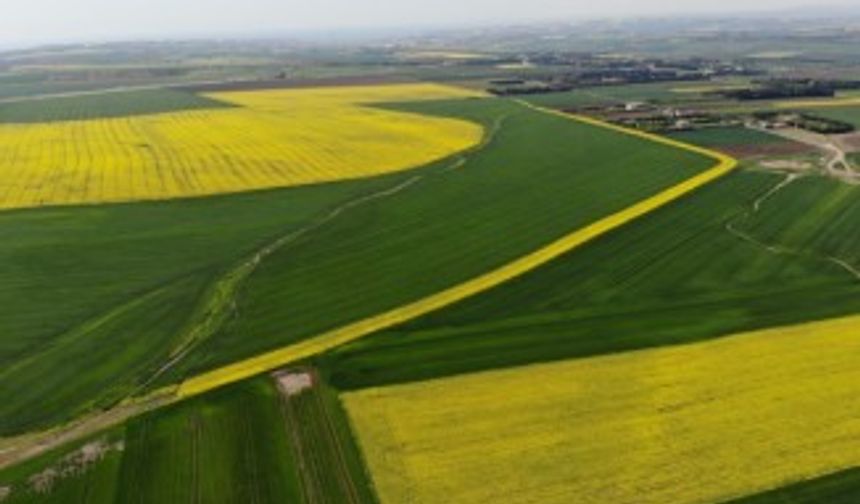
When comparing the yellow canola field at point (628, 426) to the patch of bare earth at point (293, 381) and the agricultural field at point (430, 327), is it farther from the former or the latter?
the patch of bare earth at point (293, 381)

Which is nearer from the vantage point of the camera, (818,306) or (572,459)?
(572,459)

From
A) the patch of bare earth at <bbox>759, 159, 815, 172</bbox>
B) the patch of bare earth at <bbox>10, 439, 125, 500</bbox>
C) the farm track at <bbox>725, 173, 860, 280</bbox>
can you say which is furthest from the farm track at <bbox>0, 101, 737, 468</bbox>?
the patch of bare earth at <bbox>759, 159, 815, 172</bbox>

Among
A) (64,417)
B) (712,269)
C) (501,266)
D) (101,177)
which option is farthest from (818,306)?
(101,177)

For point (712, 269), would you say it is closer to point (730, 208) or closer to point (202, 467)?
point (730, 208)

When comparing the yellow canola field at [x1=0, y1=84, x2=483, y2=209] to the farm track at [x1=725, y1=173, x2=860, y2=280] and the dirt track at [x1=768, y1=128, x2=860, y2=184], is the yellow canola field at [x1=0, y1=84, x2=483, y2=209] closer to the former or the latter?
the farm track at [x1=725, y1=173, x2=860, y2=280]

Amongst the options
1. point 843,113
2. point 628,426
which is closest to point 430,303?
point 628,426
